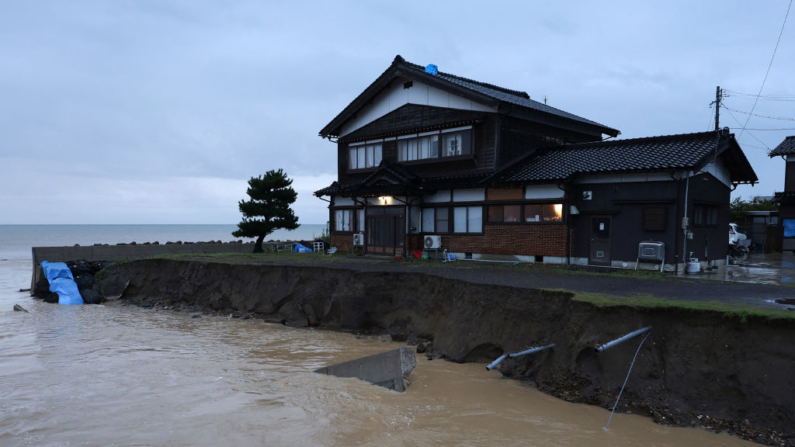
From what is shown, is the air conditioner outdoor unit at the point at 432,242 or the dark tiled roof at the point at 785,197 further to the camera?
the dark tiled roof at the point at 785,197

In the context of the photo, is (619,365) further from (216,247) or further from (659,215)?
(216,247)

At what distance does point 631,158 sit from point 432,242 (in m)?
8.32

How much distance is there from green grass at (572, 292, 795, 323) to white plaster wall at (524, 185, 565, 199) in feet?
24.2

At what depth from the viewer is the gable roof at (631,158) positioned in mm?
14820

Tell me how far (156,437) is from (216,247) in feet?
74.3

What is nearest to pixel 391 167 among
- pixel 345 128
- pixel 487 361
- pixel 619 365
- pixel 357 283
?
pixel 345 128

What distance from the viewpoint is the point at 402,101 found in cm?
2189

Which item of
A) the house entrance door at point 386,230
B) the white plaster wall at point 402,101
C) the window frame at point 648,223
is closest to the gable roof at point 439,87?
the white plaster wall at point 402,101

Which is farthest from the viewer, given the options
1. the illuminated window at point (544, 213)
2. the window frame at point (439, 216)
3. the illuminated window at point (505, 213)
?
the window frame at point (439, 216)

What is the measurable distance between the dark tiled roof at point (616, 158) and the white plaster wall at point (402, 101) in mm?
2977

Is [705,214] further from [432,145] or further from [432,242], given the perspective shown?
[432,145]

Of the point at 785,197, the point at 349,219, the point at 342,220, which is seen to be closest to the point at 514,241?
the point at 349,219

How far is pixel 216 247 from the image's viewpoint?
2862 cm

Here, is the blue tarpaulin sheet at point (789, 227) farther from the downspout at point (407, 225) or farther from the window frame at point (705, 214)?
the downspout at point (407, 225)
